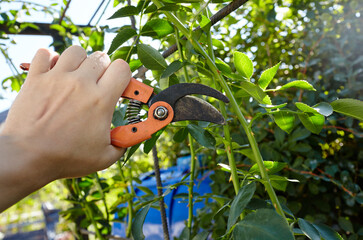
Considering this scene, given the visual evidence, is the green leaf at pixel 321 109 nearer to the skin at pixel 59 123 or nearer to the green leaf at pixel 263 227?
the green leaf at pixel 263 227

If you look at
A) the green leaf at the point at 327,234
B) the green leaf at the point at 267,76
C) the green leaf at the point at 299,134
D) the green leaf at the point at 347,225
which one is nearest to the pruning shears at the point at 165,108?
the green leaf at the point at 267,76

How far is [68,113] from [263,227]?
308 mm

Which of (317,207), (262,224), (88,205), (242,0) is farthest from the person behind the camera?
(88,205)

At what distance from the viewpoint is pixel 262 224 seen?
0.45m

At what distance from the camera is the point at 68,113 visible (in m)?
0.48

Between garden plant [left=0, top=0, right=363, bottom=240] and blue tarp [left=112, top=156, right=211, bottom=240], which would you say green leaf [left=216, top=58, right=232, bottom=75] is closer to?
garden plant [left=0, top=0, right=363, bottom=240]

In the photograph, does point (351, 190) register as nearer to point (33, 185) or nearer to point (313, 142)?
point (313, 142)

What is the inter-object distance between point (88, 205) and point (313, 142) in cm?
83

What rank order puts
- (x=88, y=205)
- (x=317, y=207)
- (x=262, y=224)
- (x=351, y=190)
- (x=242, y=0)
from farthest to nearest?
(x=88, y=205) < (x=317, y=207) < (x=351, y=190) < (x=242, y=0) < (x=262, y=224)

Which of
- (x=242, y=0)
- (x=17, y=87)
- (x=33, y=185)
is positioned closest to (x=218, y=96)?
(x=242, y=0)

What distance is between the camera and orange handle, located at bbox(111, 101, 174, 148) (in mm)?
546

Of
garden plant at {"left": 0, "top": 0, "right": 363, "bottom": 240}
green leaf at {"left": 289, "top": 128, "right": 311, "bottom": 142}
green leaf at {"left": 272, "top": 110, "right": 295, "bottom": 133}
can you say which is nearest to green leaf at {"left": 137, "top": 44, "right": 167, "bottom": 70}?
garden plant at {"left": 0, "top": 0, "right": 363, "bottom": 240}

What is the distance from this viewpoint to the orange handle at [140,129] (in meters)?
0.55

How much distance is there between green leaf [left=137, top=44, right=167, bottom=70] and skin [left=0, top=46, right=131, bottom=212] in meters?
0.11
